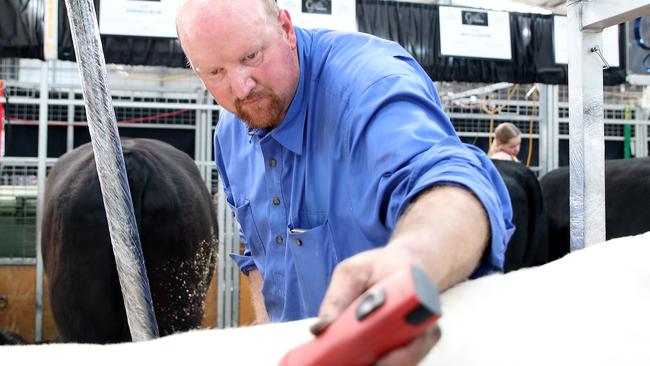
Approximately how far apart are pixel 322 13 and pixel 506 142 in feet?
4.50

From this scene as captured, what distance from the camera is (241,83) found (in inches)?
42.7

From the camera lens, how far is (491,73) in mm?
4039

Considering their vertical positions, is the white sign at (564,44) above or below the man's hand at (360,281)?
above

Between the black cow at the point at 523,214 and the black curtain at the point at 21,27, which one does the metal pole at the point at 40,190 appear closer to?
the black curtain at the point at 21,27

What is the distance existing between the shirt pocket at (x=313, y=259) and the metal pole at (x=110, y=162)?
27cm

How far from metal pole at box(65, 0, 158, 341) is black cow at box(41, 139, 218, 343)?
4.17 ft

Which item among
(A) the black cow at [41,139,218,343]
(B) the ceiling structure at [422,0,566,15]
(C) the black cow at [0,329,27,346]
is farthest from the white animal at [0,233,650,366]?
(B) the ceiling structure at [422,0,566,15]

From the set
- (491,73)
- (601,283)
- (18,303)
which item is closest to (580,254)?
(601,283)

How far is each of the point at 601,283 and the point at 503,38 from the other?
11.8 feet

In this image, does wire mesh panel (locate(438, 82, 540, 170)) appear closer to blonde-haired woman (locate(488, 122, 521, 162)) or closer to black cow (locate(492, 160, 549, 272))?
blonde-haired woman (locate(488, 122, 521, 162))

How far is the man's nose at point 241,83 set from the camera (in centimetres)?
108

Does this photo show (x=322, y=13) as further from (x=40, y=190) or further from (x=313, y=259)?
(x=313, y=259)

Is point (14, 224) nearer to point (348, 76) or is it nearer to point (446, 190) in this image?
point (348, 76)

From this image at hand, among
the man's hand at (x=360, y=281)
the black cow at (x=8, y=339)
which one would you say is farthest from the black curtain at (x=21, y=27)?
the man's hand at (x=360, y=281)
